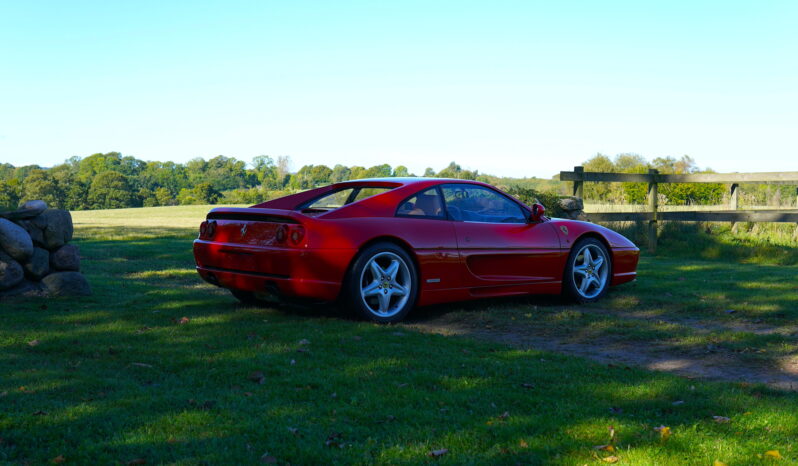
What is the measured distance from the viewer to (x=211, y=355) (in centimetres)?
548

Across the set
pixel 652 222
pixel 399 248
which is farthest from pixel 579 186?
pixel 399 248

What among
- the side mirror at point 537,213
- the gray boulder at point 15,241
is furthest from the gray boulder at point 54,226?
the side mirror at point 537,213

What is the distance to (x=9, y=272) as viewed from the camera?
765 centimetres

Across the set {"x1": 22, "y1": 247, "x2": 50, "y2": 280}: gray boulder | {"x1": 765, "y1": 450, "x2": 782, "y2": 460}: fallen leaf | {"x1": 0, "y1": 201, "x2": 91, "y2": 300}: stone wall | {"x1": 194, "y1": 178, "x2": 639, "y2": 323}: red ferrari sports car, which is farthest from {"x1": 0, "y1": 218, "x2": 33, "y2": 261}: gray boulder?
{"x1": 765, "y1": 450, "x2": 782, "y2": 460}: fallen leaf

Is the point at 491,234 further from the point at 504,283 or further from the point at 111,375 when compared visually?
the point at 111,375

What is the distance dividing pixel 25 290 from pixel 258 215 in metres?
2.85

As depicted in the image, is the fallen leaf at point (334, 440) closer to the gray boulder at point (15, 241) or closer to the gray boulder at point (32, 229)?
the gray boulder at point (15, 241)

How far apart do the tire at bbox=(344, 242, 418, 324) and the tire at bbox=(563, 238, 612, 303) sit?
214 centimetres

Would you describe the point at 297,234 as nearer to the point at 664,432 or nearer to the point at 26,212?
the point at 26,212

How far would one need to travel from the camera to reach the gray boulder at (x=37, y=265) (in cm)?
792

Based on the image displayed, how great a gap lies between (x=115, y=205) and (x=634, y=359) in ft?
261

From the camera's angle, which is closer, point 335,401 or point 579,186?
point 335,401

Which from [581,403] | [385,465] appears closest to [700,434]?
[581,403]

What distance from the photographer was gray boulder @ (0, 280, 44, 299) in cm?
776
